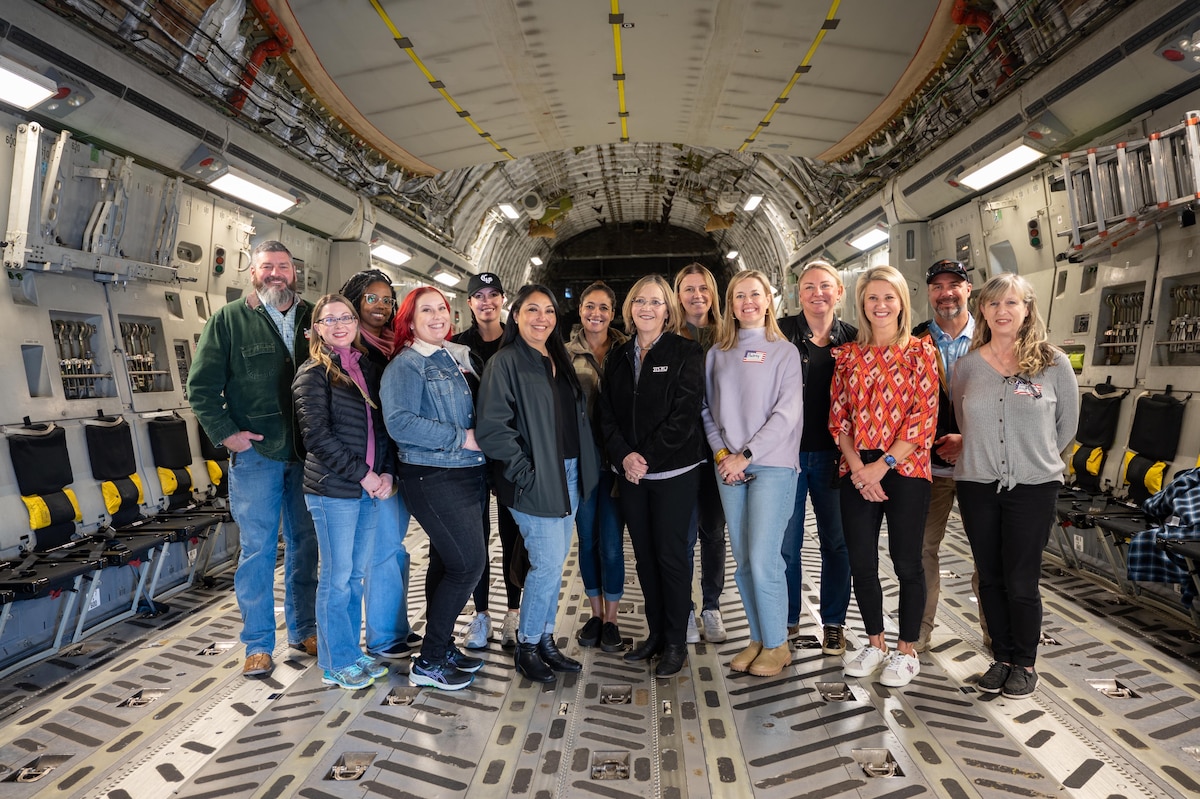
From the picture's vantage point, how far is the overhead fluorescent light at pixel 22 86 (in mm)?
3885

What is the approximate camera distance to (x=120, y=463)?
5.09 metres

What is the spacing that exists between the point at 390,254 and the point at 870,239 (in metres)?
6.78

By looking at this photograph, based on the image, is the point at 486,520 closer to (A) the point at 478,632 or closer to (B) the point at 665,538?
(A) the point at 478,632

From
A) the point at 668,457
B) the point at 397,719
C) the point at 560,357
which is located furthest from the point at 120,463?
the point at 668,457

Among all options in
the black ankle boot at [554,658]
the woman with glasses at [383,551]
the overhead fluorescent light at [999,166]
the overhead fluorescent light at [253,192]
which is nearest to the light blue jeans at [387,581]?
the woman with glasses at [383,551]

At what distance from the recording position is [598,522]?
13.5 ft

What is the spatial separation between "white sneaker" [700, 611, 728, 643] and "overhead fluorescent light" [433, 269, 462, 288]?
918 cm

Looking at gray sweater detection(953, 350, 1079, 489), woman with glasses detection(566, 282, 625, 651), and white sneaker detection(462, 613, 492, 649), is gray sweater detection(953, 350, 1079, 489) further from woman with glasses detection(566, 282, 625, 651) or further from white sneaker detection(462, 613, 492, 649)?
white sneaker detection(462, 613, 492, 649)

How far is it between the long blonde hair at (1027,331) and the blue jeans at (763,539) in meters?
1.19

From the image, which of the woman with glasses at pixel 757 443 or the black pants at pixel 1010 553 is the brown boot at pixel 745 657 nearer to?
the woman with glasses at pixel 757 443

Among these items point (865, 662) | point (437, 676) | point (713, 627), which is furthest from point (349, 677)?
point (865, 662)

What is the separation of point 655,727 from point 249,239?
6196 millimetres

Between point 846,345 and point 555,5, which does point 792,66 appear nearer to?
point 555,5

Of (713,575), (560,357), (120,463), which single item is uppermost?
(560,357)
